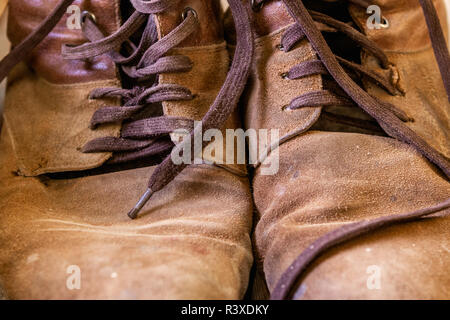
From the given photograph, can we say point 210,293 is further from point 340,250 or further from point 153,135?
point 153,135

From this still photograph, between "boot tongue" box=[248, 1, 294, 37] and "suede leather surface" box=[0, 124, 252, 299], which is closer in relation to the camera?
"suede leather surface" box=[0, 124, 252, 299]

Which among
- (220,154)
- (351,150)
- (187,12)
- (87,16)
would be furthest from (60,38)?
(351,150)

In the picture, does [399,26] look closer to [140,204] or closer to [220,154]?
[220,154]

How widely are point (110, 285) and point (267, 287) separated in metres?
0.18

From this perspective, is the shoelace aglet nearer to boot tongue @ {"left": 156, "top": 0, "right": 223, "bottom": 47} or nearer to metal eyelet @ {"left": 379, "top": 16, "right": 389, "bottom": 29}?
boot tongue @ {"left": 156, "top": 0, "right": 223, "bottom": 47}

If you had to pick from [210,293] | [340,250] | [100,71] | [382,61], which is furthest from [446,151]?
[100,71]

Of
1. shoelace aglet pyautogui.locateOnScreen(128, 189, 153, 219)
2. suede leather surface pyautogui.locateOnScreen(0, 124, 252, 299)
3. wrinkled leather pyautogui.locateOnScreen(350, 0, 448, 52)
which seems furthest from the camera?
wrinkled leather pyautogui.locateOnScreen(350, 0, 448, 52)

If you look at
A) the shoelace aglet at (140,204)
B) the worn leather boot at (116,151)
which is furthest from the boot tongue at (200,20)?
the shoelace aglet at (140,204)

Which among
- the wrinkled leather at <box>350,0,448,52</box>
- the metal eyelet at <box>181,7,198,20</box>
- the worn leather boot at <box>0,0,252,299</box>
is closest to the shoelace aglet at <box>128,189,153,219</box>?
the worn leather boot at <box>0,0,252,299</box>

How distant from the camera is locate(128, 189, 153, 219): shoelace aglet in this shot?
1.73 feet

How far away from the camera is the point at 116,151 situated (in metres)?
0.59

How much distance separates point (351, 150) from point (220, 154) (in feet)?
0.53

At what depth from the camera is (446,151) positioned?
58cm
